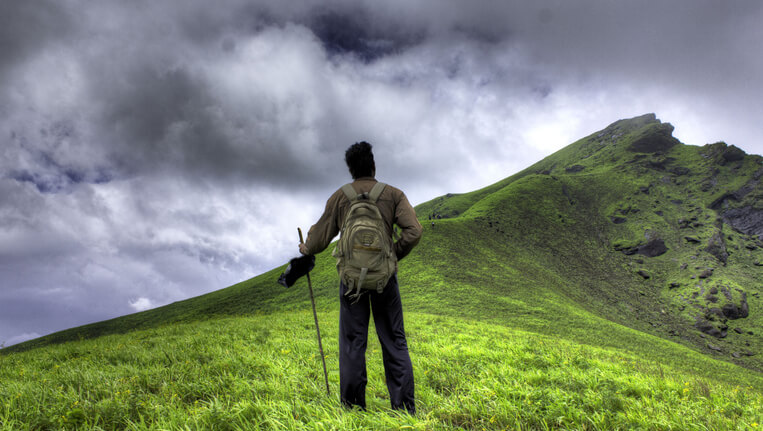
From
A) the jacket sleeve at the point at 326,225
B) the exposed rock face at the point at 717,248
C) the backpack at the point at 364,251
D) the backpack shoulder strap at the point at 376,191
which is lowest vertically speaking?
the exposed rock face at the point at 717,248

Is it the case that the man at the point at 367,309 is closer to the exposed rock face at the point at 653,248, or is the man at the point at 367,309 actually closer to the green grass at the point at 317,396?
the green grass at the point at 317,396

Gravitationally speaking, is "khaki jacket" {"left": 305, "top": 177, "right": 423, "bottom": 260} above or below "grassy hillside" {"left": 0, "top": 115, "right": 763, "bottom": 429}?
above

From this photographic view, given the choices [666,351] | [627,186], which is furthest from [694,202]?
[666,351]

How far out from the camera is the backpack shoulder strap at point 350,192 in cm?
357

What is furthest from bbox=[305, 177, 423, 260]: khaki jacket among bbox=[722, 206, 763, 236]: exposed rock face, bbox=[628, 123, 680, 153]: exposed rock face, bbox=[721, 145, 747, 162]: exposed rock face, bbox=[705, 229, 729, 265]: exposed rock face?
bbox=[628, 123, 680, 153]: exposed rock face

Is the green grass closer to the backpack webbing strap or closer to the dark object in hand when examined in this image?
the backpack webbing strap

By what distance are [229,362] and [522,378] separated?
5009mm

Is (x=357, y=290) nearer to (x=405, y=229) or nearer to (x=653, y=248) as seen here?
(x=405, y=229)

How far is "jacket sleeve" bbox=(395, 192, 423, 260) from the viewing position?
3.64m

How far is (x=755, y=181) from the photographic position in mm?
82062

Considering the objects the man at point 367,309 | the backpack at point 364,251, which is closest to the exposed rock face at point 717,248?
the man at point 367,309

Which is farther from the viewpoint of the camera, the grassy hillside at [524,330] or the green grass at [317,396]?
the grassy hillside at [524,330]

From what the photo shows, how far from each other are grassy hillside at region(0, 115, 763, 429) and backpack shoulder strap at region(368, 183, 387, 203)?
7.47ft

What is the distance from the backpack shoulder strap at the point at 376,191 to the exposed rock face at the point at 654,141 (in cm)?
15248
